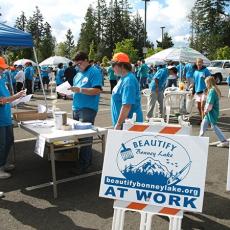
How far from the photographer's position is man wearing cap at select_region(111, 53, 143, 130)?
15.0 ft

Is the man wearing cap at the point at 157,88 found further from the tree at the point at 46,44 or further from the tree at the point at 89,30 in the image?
the tree at the point at 89,30

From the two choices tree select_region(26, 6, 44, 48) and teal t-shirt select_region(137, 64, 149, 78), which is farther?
tree select_region(26, 6, 44, 48)

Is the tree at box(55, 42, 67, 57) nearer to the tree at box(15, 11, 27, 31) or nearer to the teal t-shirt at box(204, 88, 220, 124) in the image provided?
the tree at box(15, 11, 27, 31)

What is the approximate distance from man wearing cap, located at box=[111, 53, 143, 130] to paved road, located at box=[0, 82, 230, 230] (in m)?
1.09

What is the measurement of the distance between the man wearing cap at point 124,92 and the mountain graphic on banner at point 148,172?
130 cm

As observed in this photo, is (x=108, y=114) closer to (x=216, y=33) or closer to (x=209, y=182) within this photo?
(x=209, y=182)

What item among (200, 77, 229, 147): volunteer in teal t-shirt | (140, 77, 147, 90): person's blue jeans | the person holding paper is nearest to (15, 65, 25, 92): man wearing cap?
(140, 77, 147, 90): person's blue jeans

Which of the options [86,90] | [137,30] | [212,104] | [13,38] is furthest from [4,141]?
[137,30]

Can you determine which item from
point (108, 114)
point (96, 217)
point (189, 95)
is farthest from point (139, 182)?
point (108, 114)

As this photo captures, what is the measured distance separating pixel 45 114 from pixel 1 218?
92.7 inches

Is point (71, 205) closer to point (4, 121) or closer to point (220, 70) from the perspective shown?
point (4, 121)

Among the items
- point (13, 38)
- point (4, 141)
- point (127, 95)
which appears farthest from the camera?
point (13, 38)

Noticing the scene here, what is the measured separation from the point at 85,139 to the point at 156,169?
2421 millimetres

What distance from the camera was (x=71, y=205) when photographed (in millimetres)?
4789
